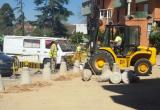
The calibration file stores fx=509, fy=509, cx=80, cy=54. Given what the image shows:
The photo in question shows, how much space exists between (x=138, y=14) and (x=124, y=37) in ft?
105

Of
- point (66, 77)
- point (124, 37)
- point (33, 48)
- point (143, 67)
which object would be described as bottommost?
point (66, 77)

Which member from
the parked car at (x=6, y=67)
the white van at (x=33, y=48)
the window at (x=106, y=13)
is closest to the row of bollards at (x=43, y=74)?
the parked car at (x=6, y=67)

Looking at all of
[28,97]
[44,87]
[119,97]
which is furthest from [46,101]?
[44,87]

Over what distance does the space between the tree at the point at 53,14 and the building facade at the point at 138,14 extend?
9710mm

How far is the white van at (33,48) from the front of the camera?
1243 inches

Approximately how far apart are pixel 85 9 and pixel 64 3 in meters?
10.1

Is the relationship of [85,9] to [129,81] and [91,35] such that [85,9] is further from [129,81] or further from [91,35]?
[129,81]

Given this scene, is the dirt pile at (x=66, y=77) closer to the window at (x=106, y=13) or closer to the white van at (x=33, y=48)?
the white van at (x=33, y=48)

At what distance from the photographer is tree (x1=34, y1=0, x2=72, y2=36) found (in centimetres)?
8525

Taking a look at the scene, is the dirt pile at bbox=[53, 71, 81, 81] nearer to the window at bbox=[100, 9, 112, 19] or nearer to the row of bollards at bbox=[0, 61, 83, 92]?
the row of bollards at bbox=[0, 61, 83, 92]

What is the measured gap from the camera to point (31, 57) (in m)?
31.5

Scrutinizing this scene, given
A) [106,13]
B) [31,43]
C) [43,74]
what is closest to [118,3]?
[106,13]

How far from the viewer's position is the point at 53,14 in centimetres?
8588

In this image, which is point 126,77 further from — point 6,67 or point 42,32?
point 42,32
